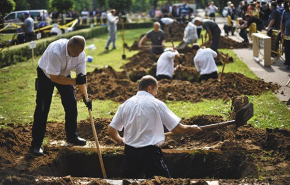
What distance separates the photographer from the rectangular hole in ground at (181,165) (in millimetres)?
6750

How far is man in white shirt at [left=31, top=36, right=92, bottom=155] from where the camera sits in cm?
668

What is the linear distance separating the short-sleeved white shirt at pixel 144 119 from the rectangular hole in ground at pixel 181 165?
167cm

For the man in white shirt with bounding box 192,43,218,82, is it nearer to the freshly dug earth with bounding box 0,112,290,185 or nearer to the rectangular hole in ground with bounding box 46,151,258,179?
the freshly dug earth with bounding box 0,112,290,185

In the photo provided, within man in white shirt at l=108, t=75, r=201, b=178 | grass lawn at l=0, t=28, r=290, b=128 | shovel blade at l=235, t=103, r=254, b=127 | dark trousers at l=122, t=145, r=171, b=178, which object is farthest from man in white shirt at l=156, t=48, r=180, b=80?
dark trousers at l=122, t=145, r=171, b=178

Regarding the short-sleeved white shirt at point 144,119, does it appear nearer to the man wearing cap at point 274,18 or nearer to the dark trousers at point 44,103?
the dark trousers at point 44,103

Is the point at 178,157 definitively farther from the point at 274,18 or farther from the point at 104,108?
the point at 274,18

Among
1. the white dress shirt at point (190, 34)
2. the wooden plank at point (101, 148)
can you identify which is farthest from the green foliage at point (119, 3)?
the wooden plank at point (101, 148)

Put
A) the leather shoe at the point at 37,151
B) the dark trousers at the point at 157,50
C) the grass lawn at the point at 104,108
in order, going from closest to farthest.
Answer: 1. the leather shoe at the point at 37,151
2. the grass lawn at the point at 104,108
3. the dark trousers at the point at 157,50

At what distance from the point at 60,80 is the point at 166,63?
263 inches

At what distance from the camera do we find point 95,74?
14.1m

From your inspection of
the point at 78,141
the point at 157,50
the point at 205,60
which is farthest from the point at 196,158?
the point at 157,50

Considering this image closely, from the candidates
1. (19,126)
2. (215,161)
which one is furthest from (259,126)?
(19,126)

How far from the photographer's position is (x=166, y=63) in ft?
42.8

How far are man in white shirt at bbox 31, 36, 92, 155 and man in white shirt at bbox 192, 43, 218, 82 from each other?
19.0ft
